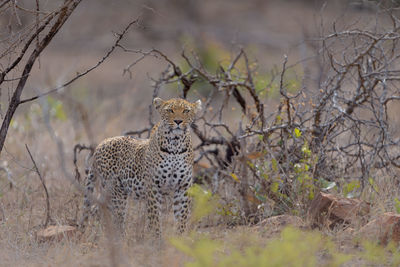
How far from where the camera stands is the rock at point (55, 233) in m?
6.39

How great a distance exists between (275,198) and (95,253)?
2.22 metres

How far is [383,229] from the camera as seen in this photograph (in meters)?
5.79

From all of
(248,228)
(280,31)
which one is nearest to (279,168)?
(248,228)

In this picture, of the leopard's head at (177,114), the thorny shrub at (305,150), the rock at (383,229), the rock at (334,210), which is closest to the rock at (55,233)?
the leopard's head at (177,114)

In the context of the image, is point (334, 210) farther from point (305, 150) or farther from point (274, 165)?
point (274, 165)

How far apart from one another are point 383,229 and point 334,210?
70cm

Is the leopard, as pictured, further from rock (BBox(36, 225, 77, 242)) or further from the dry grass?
rock (BBox(36, 225, 77, 242))

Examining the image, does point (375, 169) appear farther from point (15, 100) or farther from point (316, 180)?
point (15, 100)

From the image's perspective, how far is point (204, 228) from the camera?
7.20 metres

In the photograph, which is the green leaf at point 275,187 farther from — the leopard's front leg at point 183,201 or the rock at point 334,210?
the leopard's front leg at point 183,201

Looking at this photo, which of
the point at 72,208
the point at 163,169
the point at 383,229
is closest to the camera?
the point at 383,229

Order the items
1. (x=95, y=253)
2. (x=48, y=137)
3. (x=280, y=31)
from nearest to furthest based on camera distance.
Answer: (x=95, y=253)
(x=48, y=137)
(x=280, y=31)

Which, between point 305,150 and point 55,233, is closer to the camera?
point 55,233

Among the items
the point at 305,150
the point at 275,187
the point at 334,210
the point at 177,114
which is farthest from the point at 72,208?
the point at 334,210
